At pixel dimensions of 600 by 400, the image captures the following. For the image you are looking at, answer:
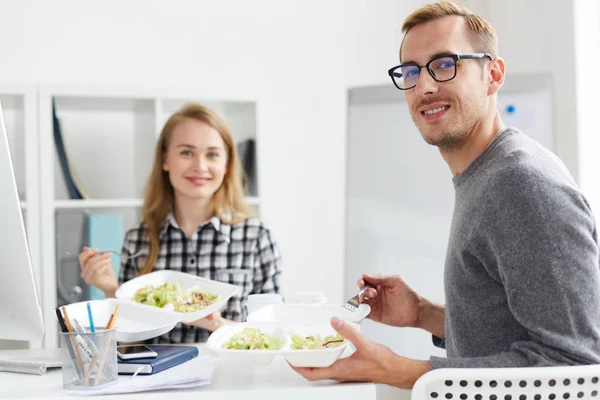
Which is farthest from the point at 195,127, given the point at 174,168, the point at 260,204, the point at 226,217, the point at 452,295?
the point at 452,295

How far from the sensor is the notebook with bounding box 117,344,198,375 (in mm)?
1376

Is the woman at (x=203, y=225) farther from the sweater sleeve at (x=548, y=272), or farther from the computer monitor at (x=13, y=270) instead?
the sweater sleeve at (x=548, y=272)

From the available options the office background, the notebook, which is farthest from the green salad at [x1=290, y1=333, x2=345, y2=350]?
the office background

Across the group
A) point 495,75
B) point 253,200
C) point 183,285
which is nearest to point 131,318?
point 183,285

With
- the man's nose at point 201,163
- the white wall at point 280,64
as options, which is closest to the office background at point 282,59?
the white wall at point 280,64

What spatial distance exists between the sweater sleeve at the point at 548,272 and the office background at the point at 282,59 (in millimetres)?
1683

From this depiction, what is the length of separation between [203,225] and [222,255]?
14cm

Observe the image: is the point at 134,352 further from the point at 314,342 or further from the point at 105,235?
the point at 105,235

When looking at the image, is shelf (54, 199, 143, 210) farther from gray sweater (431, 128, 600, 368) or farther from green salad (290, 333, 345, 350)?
gray sweater (431, 128, 600, 368)

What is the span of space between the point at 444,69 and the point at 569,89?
154 cm

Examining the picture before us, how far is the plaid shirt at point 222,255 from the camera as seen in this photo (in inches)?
97.8

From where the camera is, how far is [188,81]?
347 cm

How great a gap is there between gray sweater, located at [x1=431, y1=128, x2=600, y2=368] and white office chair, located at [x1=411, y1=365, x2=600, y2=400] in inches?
2.6

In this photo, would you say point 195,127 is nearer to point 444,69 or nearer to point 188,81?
point 188,81
